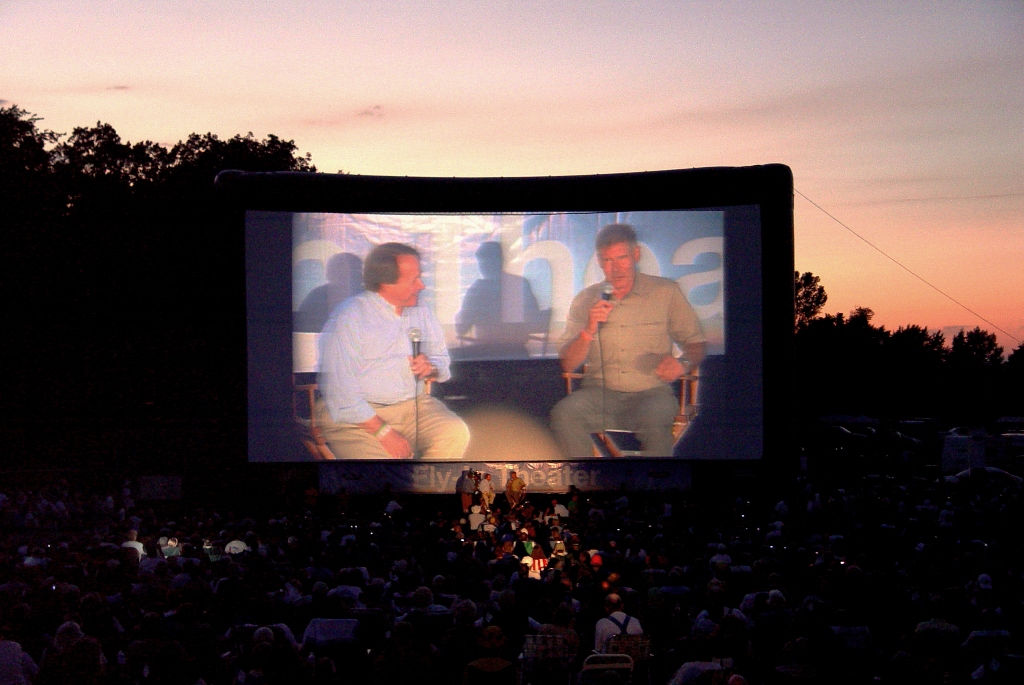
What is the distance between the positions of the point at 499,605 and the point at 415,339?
12148 millimetres

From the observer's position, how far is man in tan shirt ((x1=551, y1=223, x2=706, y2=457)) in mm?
19391

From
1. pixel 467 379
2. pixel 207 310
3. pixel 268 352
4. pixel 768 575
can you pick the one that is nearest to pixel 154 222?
pixel 207 310

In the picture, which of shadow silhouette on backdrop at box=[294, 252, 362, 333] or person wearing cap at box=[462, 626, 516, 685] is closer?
person wearing cap at box=[462, 626, 516, 685]

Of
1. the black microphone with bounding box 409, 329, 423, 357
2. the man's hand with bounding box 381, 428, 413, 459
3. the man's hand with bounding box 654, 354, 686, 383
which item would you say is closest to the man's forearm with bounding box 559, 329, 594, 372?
the man's hand with bounding box 654, 354, 686, 383

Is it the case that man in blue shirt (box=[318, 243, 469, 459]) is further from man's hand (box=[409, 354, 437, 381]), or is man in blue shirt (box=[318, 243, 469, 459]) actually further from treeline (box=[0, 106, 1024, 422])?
treeline (box=[0, 106, 1024, 422])

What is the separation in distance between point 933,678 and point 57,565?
736cm

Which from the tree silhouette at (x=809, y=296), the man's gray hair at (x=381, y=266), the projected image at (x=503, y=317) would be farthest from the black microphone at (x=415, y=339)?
the tree silhouette at (x=809, y=296)

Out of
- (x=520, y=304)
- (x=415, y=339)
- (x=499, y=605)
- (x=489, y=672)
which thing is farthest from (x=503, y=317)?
(x=489, y=672)

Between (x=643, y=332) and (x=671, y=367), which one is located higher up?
(x=643, y=332)

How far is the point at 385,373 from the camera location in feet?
64.4

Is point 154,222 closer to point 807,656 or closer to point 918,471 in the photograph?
point 918,471

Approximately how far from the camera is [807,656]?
5.84 metres

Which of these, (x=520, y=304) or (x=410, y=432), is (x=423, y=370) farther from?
(x=520, y=304)

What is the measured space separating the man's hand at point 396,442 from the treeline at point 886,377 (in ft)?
121
